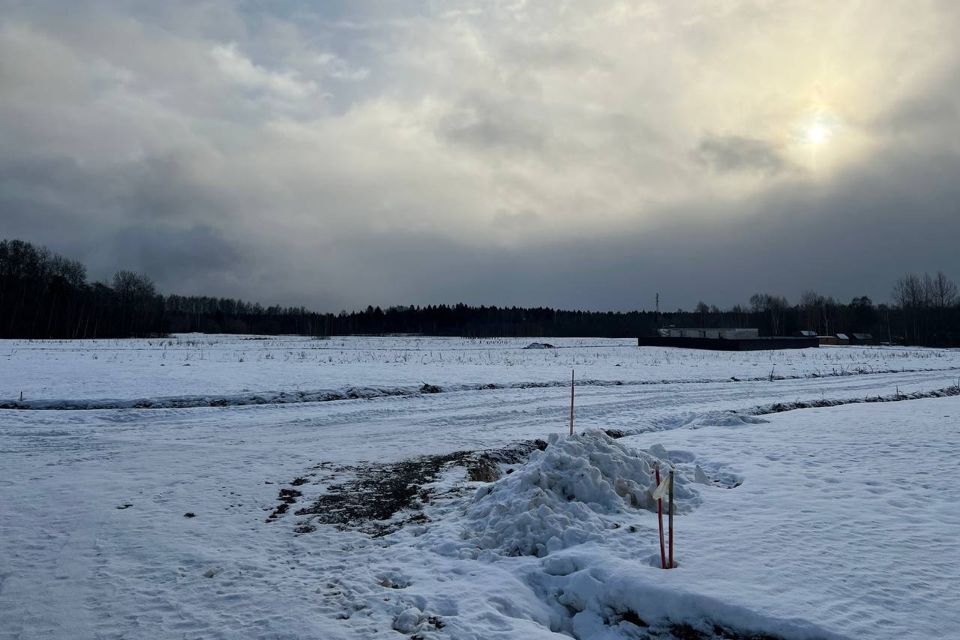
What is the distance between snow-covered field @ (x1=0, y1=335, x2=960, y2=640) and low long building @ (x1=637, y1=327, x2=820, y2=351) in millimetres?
40570

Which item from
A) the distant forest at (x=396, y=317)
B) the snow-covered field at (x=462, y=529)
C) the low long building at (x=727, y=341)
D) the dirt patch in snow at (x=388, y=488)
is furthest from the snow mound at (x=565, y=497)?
the distant forest at (x=396, y=317)

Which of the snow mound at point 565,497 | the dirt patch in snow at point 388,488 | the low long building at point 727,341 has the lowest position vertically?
the dirt patch in snow at point 388,488

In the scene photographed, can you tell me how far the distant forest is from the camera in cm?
8556

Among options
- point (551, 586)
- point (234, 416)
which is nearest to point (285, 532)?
point (551, 586)

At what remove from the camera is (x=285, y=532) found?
7.27 meters

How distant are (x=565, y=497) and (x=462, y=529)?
1568 mm

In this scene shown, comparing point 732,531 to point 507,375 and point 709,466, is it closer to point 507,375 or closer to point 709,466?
point 709,466

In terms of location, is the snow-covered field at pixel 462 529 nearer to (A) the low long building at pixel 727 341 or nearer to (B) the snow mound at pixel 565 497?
(B) the snow mound at pixel 565 497

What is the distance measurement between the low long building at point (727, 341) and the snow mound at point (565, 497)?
1979 inches

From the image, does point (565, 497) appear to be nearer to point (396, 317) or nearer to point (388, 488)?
point (388, 488)

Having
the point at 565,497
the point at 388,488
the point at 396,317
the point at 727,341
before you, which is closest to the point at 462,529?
the point at 565,497

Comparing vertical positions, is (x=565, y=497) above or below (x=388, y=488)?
above

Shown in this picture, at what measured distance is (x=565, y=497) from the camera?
790 centimetres

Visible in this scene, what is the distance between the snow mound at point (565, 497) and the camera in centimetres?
695
